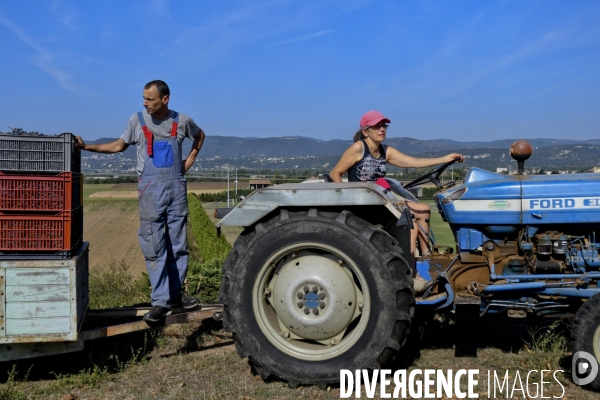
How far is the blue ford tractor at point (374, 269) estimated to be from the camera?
12.9 feet

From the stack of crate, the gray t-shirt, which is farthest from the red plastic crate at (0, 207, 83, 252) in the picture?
the gray t-shirt

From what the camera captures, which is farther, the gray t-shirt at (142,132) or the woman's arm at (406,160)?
the woman's arm at (406,160)

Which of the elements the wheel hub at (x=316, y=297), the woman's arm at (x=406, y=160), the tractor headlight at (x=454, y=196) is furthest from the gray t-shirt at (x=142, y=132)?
the tractor headlight at (x=454, y=196)

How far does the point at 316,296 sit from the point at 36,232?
80.1 inches

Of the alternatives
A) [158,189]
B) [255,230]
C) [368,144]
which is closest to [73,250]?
[158,189]

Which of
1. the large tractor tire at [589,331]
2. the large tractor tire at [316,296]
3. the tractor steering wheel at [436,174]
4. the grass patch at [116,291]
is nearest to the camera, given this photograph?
the large tractor tire at [589,331]

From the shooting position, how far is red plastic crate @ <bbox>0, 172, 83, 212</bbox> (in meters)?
4.01

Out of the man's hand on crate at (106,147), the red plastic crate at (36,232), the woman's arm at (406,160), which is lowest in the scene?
the red plastic crate at (36,232)

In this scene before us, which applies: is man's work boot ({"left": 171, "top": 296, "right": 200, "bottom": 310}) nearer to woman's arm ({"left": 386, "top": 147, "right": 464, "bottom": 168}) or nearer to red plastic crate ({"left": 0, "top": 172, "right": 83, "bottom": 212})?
red plastic crate ({"left": 0, "top": 172, "right": 83, "bottom": 212})

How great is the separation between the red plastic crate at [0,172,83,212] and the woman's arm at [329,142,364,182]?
2.06 m

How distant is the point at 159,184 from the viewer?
14.8ft

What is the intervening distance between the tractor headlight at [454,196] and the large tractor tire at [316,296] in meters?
0.79

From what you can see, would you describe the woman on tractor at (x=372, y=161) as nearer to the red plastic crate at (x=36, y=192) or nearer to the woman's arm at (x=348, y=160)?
the woman's arm at (x=348, y=160)

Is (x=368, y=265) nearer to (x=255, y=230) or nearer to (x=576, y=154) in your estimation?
(x=255, y=230)
